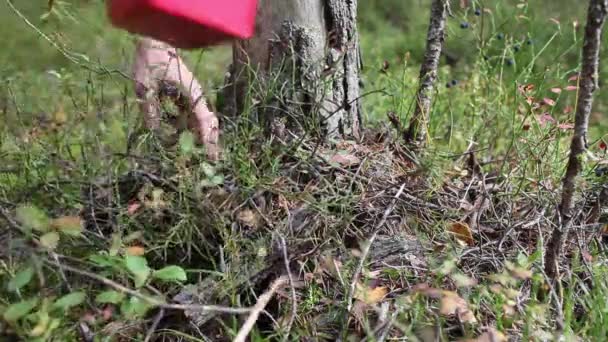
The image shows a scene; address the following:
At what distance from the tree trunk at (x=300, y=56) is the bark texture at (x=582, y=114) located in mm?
634

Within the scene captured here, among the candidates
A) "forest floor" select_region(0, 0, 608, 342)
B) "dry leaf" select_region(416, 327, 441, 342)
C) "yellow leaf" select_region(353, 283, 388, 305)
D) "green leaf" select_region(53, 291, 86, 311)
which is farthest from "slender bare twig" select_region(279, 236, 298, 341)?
"green leaf" select_region(53, 291, 86, 311)

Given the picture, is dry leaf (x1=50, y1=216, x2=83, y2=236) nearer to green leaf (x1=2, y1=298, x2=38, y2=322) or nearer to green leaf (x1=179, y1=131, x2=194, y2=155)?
green leaf (x1=2, y1=298, x2=38, y2=322)

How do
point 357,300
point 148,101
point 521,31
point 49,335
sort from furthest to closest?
point 521,31, point 148,101, point 357,300, point 49,335

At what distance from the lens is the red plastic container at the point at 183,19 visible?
136 centimetres

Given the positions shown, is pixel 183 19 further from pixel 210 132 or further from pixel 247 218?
pixel 247 218

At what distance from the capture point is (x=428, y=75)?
5.84 feet

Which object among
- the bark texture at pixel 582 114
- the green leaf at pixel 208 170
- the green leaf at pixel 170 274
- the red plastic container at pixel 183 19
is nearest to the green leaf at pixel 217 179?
the green leaf at pixel 208 170

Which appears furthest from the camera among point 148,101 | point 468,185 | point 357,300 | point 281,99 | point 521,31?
point 521,31

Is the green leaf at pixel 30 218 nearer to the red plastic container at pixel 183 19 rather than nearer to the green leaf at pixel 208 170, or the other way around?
the green leaf at pixel 208 170

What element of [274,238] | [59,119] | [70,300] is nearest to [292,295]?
[274,238]

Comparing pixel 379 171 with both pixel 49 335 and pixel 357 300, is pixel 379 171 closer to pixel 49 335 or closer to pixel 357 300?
pixel 357 300

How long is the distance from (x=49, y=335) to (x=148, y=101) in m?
0.59

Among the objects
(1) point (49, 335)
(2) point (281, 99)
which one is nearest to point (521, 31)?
(2) point (281, 99)

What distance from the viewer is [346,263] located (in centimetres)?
134
